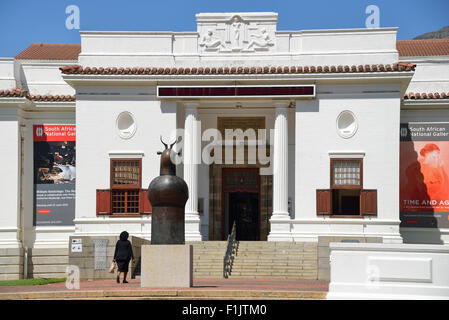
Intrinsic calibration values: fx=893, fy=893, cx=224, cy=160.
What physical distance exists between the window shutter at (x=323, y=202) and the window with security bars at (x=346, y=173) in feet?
1.28

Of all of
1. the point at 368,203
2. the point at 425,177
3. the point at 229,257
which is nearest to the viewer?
the point at 229,257

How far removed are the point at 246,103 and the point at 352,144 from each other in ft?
16.7

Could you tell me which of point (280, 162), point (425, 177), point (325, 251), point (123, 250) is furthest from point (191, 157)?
point (123, 250)

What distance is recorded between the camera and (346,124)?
37062 millimetres

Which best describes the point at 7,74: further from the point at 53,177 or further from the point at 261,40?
the point at 261,40

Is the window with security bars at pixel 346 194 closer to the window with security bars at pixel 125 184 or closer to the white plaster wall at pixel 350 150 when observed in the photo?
the white plaster wall at pixel 350 150

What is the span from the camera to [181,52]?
3791 cm

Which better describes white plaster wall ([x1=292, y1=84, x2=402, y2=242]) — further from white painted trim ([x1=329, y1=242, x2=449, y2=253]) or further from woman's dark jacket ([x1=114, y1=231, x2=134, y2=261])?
white painted trim ([x1=329, y1=242, x2=449, y2=253])

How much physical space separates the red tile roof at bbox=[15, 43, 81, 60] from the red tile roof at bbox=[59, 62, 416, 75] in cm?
1574

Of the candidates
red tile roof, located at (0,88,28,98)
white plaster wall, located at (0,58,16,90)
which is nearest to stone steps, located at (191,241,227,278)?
red tile roof, located at (0,88,28,98)

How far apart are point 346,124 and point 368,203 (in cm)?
343

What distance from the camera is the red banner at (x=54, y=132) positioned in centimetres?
3919

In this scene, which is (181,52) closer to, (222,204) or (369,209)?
(222,204)

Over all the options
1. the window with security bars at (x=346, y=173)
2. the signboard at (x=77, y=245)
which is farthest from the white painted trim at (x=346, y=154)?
the signboard at (x=77, y=245)
